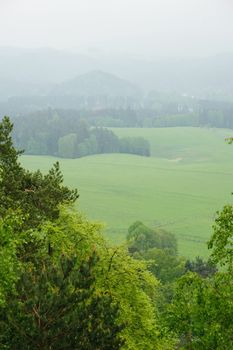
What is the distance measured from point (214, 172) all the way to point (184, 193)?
30.9 m

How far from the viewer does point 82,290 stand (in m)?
20.0

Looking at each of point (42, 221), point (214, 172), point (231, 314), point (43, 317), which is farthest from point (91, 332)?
point (214, 172)

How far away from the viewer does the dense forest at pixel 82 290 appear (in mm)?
17062

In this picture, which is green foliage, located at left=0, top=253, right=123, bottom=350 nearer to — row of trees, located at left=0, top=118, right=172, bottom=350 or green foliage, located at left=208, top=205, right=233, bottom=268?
row of trees, located at left=0, top=118, right=172, bottom=350

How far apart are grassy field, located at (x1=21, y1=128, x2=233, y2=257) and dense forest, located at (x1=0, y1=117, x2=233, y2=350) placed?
220 ft

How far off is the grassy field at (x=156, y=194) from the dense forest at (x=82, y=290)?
220 feet

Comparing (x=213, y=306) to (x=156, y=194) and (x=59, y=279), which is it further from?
(x=156, y=194)

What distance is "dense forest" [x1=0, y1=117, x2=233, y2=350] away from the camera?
56.0 feet

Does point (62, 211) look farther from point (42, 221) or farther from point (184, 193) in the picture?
point (184, 193)

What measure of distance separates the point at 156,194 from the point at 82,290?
13185cm

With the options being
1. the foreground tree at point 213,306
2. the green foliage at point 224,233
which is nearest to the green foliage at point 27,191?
the foreground tree at point 213,306

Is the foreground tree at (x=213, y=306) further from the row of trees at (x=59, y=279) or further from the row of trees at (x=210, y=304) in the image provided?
the row of trees at (x=59, y=279)

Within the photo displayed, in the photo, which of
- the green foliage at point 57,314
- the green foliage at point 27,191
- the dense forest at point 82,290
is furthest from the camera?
the green foliage at point 27,191

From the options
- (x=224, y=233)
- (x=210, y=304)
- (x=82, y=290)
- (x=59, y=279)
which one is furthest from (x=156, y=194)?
(x=224, y=233)
